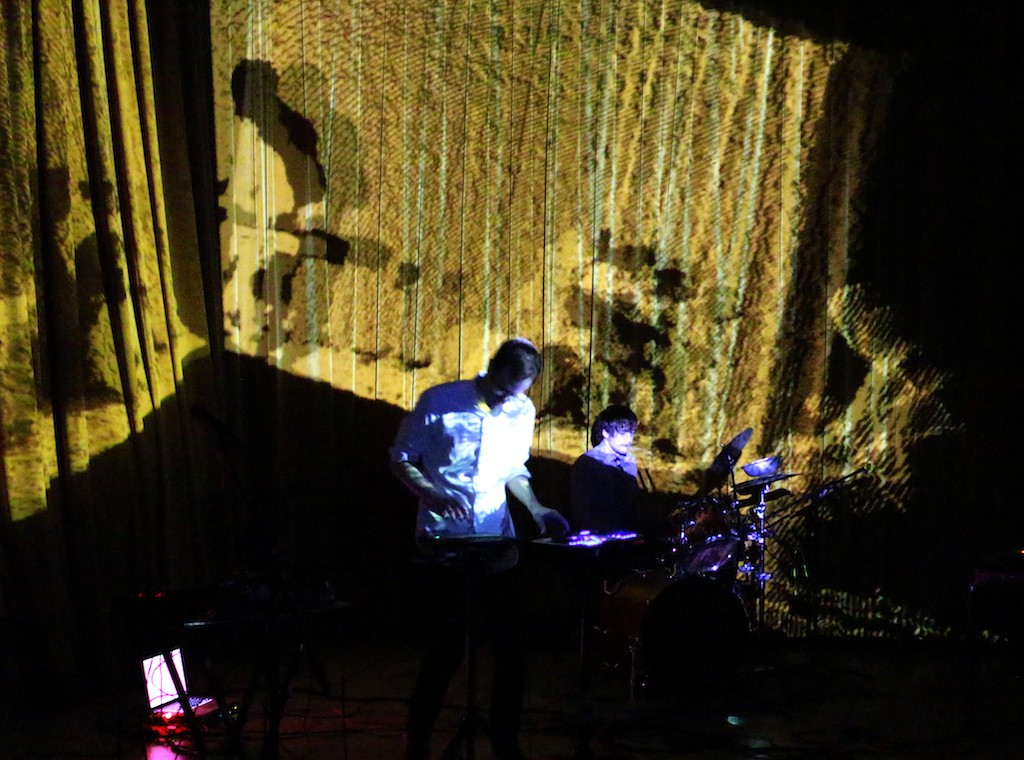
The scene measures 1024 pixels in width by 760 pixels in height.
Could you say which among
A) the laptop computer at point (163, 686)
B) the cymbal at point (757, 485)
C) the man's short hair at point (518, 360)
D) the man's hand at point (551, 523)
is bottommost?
the laptop computer at point (163, 686)

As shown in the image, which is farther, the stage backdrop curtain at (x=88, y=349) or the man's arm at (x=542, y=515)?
the stage backdrop curtain at (x=88, y=349)

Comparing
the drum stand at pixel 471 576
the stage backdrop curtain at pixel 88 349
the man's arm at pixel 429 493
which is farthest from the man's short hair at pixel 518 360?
→ the stage backdrop curtain at pixel 88 349

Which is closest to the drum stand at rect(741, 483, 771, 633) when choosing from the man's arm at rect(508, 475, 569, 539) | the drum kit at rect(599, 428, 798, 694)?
the drum kit at rect(599, 428, 798, 694)

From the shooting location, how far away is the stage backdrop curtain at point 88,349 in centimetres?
441

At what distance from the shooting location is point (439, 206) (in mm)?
5551

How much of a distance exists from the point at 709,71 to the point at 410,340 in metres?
2.24

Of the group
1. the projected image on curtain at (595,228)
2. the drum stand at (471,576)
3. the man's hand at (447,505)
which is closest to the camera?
the drum stand at (471,576)

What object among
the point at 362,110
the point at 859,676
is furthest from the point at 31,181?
the point at 859,676

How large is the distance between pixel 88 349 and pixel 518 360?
2371mm

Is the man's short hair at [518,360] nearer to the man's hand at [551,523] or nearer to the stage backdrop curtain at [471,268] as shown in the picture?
the man's hand at [551,523]

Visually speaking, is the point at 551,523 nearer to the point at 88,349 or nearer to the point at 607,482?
the point at 607,482

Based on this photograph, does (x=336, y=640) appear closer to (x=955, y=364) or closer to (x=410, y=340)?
(x=410, y=340)

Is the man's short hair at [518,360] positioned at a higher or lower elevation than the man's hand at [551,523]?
higher

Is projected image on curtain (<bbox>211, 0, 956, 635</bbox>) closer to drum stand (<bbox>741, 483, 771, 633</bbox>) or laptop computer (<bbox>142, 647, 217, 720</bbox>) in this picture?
drum stand (<bbox>741, 483, 771, 633</bbox>)
